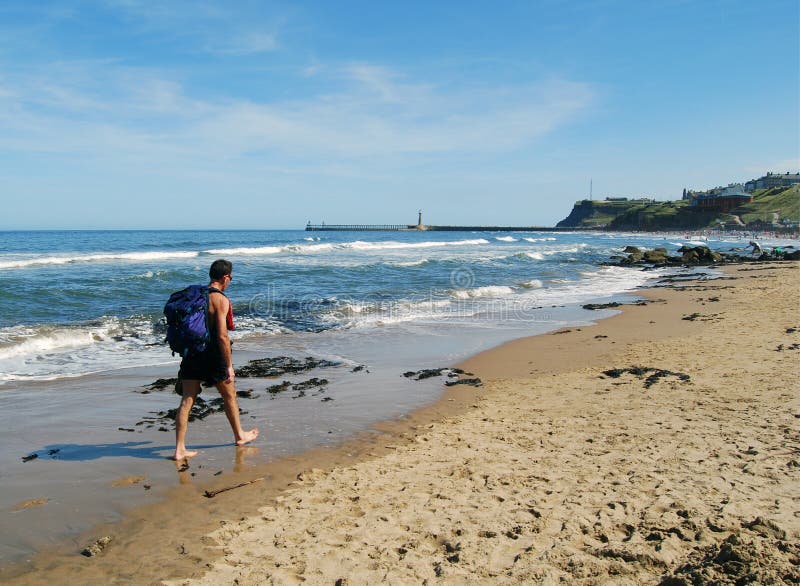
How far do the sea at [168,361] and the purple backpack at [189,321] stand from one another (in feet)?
3.52

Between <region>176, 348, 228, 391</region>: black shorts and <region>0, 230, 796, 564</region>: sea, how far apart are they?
30.0 inches

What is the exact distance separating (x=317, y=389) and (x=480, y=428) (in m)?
2.74

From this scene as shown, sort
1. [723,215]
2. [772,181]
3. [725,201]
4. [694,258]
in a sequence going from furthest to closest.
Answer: [772,181]
[725,201]
[723,215]
[694,258]

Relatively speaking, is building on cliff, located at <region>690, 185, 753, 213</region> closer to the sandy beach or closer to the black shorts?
the sandy beach

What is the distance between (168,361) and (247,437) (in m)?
4.72

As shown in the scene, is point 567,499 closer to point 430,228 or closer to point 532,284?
point 532,284

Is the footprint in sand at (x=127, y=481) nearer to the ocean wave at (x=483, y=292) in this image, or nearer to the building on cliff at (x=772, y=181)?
the ocean wave at (x=483, y=292)

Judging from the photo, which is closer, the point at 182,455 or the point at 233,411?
the point at 182,455

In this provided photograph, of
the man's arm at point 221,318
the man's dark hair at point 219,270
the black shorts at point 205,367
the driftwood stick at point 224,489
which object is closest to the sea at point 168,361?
the driftwood stick at point 224,489

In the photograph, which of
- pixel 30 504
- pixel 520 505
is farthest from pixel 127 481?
pixel 520 505

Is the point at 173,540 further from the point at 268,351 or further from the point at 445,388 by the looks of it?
the point at 268,351

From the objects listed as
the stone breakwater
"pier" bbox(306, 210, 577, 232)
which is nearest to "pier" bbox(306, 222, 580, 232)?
"pier" bbox(306, 210, 577, 232)

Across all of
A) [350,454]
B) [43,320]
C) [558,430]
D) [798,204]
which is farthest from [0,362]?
[798,204]

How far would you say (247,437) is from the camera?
18.0 feet
